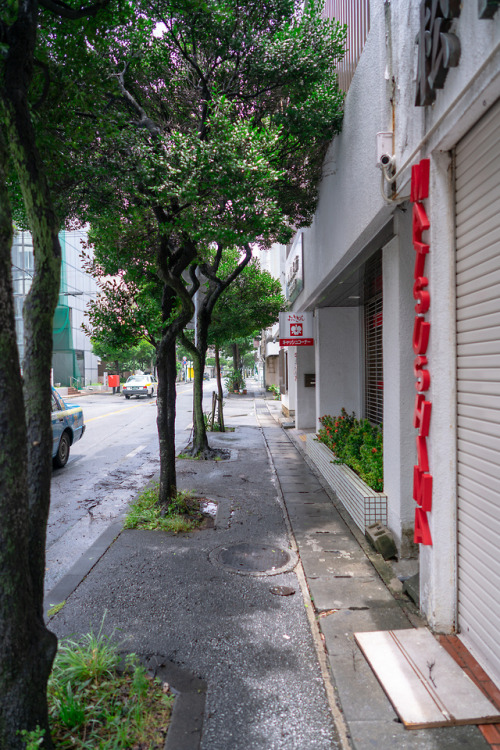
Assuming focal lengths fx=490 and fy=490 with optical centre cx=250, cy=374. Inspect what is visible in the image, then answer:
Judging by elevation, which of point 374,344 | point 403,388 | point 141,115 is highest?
point 141,115

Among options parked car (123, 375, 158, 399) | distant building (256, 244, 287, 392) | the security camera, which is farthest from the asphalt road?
parked car (123, 375, 158, 399)

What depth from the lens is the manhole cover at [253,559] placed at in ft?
16.5

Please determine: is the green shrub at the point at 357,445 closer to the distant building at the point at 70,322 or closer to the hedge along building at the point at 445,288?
the hedge along building at the point at 445,288

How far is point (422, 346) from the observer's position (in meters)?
3.83

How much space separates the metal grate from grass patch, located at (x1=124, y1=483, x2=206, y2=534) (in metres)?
3.43

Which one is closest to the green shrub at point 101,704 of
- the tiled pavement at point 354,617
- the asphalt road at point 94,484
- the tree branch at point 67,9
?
the tiled pavement at point 354,617

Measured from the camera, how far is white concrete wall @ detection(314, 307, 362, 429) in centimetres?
1052

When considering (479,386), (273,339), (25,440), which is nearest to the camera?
(25,440)

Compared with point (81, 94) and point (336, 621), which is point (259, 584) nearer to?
point (336, 621)

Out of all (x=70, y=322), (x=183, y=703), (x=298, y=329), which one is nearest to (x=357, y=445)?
(x=183, y=703)

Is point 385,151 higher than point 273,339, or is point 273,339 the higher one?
point 385,151

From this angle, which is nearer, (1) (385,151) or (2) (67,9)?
(2) (67,9)

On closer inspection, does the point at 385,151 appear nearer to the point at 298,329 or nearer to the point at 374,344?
the point at 374,344

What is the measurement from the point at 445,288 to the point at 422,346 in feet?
1.54
